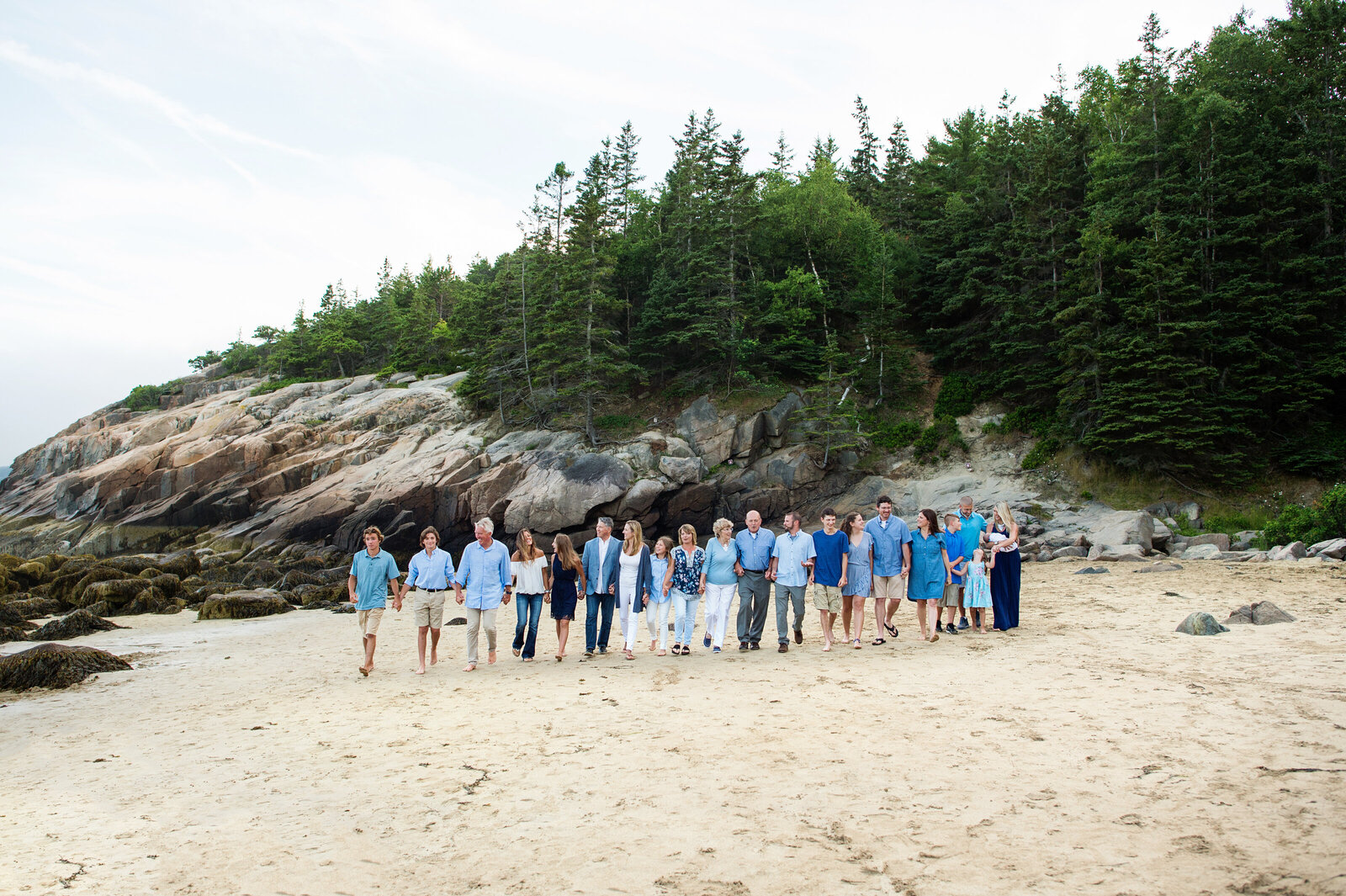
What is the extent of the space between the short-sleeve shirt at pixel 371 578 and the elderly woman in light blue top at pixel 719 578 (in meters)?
4.14

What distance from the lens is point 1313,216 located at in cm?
2573

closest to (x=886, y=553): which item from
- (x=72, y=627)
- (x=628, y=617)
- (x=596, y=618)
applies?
(x=628, y=617)

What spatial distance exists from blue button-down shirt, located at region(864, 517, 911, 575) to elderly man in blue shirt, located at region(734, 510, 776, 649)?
4.85 feet

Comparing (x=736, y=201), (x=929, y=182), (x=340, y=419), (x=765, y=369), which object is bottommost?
(x=340, y=419)

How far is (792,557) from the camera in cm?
962

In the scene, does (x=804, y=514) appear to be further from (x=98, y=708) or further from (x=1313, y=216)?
(x=98, y=708)

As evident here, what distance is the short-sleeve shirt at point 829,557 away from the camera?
31.5 feet

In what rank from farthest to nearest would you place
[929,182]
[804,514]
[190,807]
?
[929,182] → [804,514] → [190,807]

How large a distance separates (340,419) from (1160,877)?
40346 millimetres

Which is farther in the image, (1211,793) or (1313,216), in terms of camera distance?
(1313,216)

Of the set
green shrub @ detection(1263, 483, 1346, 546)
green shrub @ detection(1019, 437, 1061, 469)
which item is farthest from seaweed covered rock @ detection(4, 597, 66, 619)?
green shrub @ detection(1019, 437, 1061, 469)

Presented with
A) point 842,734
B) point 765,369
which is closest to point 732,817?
point 842,734

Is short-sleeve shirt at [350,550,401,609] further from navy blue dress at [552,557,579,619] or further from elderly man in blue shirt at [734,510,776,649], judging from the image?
elderly man in blue shirt at [734,510,776,649]

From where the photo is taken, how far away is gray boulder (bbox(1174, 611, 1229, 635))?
862 cm
